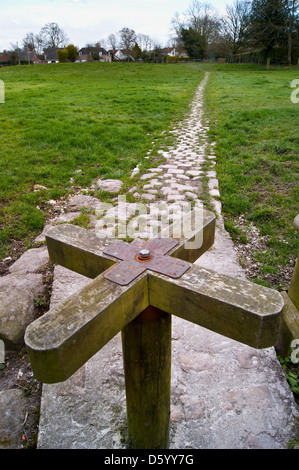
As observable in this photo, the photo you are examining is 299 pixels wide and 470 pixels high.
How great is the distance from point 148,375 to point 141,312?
0.34m

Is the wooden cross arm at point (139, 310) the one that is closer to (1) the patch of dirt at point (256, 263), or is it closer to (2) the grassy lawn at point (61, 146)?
(1) the patch of dirt at point (256, 263)

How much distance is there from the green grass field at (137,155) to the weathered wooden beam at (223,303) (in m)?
2.12

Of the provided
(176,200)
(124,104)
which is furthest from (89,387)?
(124,104)

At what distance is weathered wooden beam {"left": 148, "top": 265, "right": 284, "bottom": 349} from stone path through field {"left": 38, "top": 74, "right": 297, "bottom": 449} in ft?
3.61

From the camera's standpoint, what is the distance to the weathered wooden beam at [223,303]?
90 cm

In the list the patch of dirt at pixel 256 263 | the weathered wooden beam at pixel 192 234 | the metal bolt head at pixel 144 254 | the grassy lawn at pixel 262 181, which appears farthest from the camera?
the grassy lawn at pixel 262 181

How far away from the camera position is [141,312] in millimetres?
1166

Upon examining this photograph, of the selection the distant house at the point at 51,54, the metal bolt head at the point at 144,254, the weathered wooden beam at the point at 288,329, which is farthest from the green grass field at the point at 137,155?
the distant house at the point at 51,54

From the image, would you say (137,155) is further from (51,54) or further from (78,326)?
(51,54)

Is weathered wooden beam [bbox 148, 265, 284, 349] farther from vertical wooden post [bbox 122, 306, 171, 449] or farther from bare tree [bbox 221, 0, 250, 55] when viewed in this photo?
bare tree [bbox 221, 0, 250, 55]

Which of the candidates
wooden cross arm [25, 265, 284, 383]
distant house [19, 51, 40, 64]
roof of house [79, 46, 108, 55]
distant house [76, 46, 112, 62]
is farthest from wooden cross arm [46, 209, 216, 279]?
roof of house [79, 46, 108, 55]

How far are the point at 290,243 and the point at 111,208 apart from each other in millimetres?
2271

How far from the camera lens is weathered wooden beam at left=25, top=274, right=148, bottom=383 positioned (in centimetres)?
84
